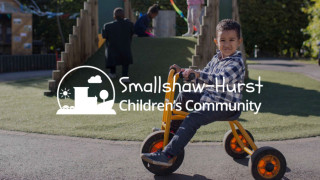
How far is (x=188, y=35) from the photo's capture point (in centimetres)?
1271

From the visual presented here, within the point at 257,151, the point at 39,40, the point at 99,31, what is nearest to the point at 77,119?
the point at 257,151

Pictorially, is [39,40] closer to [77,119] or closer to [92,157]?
[77,119]

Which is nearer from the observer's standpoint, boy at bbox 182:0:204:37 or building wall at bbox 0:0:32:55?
boy at bbox 182:0:204:37

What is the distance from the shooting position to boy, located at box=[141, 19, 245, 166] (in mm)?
3723

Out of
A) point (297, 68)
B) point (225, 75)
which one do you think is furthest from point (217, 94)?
point (297, 68)

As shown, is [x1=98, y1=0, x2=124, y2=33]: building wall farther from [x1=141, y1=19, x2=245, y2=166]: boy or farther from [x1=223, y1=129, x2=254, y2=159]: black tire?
[x1=141, y1=19, x2=245, y2=166]: boy

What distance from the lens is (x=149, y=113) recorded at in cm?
720

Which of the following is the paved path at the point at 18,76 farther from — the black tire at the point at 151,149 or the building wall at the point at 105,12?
the black tire at the point at 151,149

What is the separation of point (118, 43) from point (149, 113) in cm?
325

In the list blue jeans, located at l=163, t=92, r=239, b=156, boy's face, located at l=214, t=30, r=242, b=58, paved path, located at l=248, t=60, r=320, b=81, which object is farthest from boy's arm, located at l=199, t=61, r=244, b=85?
paved path, located at l=248, t=60, r=320, b=81

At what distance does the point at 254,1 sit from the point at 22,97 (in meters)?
18.5

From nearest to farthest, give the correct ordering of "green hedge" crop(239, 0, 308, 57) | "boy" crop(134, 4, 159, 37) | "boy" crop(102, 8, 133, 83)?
"boy" crop(102, 8, 133, 83) < "boy" crop(134, 4, 159, 37) < "green hedge" crop(239, 0, 308, 57)

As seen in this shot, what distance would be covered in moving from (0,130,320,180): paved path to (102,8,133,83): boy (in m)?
4.65

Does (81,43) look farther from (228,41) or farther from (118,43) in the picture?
(228,41)
